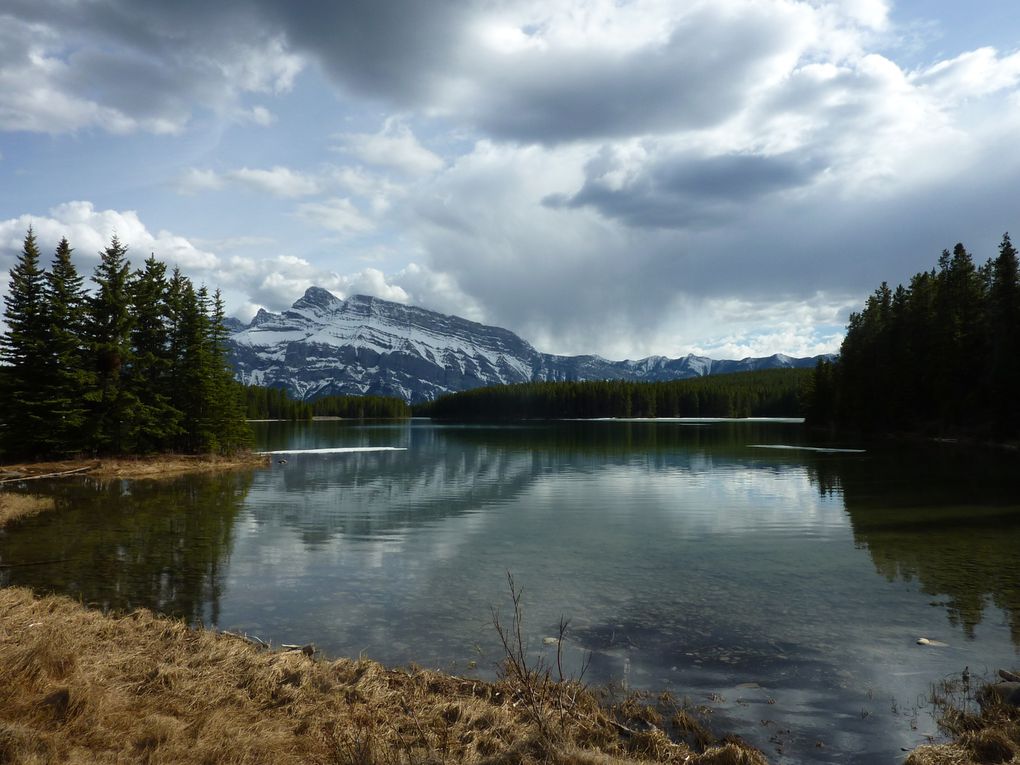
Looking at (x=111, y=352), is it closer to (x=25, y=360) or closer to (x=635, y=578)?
(x=25, y=360)

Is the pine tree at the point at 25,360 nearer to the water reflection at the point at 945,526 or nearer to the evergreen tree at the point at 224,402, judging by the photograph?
the evergreen tree at the point at 224,402

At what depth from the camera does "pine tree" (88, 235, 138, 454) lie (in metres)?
50.1

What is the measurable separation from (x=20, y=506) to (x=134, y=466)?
2023 centimetres

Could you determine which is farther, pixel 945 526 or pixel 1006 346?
pixel 1006 346

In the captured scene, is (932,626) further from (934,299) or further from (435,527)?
(934,299)

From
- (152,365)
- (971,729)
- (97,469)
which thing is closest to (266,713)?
(971,729)

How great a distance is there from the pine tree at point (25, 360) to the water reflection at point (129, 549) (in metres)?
12.1

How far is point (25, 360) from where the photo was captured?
158 ft

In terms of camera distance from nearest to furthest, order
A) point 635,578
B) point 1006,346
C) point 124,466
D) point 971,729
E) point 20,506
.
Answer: point 971,729
point 635,578
point 20,506
point 124,466
point 1006,346

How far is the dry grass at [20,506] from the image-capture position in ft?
94.4

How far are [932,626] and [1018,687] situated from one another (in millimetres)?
4511

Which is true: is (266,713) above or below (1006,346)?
below

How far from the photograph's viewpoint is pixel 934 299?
91562 mm

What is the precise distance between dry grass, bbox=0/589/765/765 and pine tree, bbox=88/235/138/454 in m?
44.8
